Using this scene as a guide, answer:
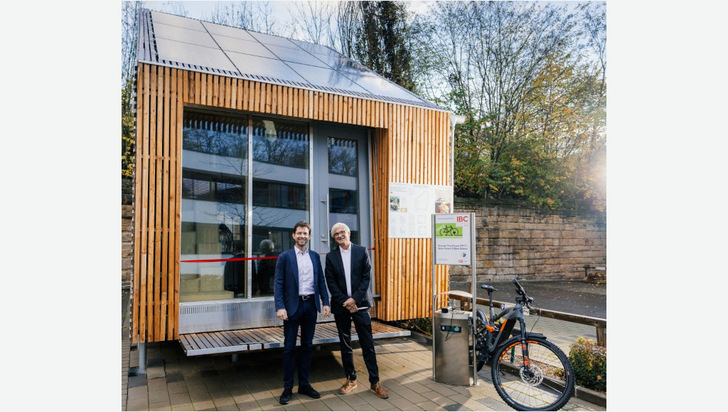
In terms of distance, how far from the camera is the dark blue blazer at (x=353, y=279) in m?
4.76

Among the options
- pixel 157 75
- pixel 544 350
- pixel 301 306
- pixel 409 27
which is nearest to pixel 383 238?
pixel 301 306

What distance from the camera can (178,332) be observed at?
512 cm

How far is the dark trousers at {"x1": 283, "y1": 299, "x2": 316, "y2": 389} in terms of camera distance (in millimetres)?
4531

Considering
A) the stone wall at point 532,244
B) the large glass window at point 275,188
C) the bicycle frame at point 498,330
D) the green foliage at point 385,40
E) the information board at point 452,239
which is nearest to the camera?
the bicycle frame at point 498,330

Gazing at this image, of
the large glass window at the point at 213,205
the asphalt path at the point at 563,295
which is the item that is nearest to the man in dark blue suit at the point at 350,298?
the large glass window at the point at 213,205

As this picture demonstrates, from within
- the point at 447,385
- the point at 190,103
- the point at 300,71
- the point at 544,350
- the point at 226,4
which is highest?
the point at 226,4

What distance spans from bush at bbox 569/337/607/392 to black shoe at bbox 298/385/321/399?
8.44 feet

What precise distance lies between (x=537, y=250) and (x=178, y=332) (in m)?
12.1

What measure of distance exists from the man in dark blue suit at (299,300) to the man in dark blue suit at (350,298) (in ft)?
0.50

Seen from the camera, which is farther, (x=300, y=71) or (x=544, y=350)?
(x=300, y=71)

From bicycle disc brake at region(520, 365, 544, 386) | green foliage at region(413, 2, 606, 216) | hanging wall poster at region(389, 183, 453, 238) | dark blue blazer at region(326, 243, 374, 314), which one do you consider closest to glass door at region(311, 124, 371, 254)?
hanging wall poster at region(389, 183, 453, 238)

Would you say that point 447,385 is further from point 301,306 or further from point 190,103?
point 190,103

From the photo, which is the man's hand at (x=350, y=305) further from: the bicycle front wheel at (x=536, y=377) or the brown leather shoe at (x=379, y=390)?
the bicycle front wheel at (x=536, y=377)

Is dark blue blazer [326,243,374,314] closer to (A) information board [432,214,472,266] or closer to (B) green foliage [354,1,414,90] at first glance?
(A) information board [432,214,472,266]
